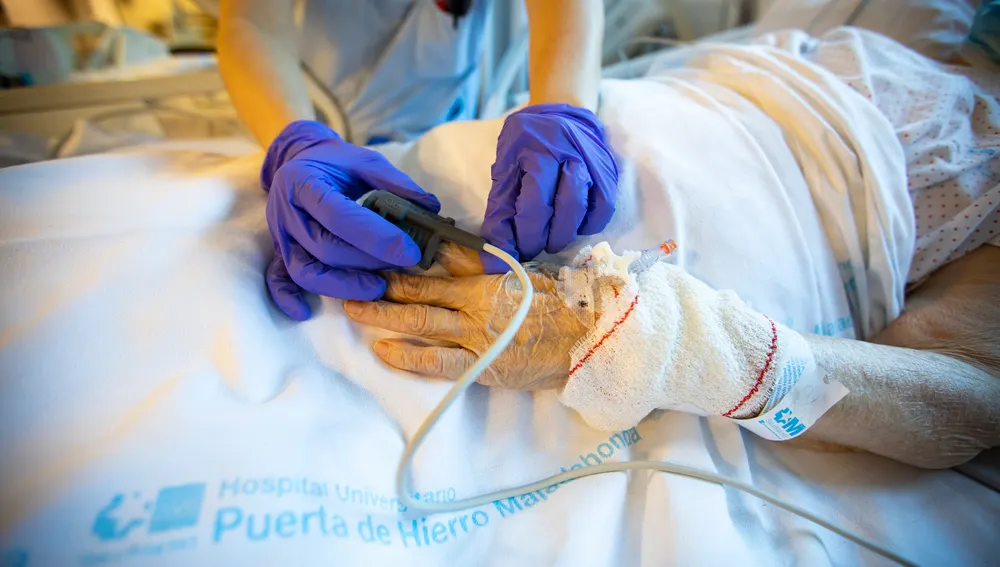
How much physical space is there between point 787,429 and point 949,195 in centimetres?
57

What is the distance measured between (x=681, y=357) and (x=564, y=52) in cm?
60

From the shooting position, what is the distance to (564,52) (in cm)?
93

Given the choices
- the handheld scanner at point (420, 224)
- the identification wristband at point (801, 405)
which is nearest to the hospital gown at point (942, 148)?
the identification wristband at point (801, 405)

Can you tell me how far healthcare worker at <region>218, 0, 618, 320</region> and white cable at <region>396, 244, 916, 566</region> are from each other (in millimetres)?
127

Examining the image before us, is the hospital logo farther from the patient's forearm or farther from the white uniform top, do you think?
the white uniform top

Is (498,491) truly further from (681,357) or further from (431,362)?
(681,357)

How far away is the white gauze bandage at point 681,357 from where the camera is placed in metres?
0.63

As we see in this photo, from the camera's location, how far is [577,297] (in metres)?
0.69

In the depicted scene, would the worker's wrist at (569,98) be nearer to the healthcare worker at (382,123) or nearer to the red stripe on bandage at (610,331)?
the healthcare worker at (382,123)

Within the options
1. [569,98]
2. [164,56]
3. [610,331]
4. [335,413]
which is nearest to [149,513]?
[335,413]

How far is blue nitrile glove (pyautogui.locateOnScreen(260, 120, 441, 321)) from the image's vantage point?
2.16 feet

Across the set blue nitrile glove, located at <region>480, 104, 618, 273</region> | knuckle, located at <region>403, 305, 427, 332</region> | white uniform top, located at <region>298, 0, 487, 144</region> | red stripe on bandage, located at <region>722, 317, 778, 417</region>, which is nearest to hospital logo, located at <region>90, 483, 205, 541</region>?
knuckle, located at <region>403, 305, 427, 332</region>

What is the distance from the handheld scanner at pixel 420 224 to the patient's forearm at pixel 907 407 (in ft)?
1.70

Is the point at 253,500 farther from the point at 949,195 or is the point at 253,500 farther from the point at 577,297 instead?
the point at 949,195
